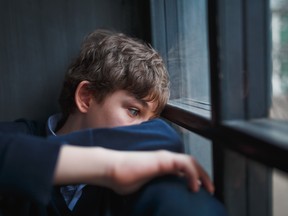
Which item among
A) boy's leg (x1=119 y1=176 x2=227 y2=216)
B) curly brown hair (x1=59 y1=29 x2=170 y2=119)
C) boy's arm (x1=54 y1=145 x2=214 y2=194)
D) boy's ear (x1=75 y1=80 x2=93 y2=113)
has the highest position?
curly brown hair (x1=59 y1=29 x2=170 y2=119)

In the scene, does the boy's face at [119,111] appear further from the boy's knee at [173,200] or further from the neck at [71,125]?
the boy's knee at [173,200]

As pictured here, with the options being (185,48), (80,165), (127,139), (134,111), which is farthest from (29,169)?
(185,48)

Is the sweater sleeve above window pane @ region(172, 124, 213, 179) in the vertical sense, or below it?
above

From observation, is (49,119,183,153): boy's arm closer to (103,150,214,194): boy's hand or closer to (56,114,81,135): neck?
(103,150,214,194): boy's hand

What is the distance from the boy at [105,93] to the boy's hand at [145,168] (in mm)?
200

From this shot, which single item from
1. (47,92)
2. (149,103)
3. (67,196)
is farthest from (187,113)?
(47,92)

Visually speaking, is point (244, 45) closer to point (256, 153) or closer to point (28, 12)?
point (256, 153)

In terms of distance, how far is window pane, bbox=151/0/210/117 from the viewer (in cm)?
71

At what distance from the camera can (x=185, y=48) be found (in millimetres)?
863

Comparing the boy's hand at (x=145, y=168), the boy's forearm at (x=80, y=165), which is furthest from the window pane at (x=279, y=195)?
the boy's forearm at (x=80, y=165)

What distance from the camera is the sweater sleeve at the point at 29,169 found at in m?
0.46

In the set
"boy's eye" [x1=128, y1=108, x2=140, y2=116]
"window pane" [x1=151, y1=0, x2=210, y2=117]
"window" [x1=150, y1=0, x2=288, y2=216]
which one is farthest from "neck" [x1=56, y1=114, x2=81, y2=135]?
"window" [x1=150, y1=0, x2=288, y2=216]

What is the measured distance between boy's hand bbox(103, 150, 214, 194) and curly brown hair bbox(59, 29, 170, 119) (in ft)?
1.28

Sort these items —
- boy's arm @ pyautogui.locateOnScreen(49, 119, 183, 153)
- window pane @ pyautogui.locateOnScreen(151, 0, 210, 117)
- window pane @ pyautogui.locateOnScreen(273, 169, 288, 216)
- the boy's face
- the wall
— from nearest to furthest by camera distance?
window pane @ pyautogui.locateOnScreen(273, 169, 288, 216)
boy's arm @ pyautogui.locateOnScreen(49, 119, 183, 153)
window pane @ pyautogui.locateOnScreen(151, 0, 210, 117)
the boy's face
the wall
